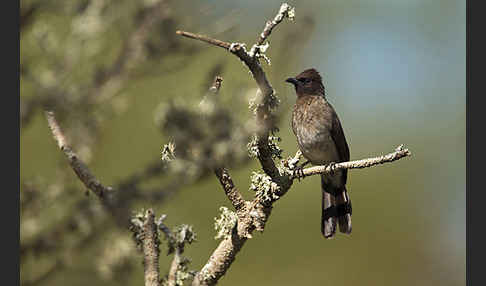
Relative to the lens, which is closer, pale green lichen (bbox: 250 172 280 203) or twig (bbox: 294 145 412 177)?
twig (bbox: 294 145 412 177)

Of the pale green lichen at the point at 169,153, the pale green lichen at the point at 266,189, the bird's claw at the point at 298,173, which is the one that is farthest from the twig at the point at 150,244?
the bird's claw at the point at 298,173

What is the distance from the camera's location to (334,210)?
538 cm

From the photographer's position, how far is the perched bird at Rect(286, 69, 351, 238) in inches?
209

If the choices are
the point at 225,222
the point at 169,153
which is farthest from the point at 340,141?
the point at 169,153

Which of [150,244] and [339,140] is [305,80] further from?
[150,244]

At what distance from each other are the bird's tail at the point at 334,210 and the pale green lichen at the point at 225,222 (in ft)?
8.36

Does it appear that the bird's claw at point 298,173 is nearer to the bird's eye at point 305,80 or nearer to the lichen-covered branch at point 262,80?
the lichen-covered branch at point 262,80

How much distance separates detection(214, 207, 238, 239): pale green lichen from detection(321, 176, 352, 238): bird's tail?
8.36 ft

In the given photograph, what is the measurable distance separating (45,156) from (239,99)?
8.28 ft

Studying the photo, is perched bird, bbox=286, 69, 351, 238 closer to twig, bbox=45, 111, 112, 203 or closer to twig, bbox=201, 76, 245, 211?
twig, bbox=201, 76, 245, 211

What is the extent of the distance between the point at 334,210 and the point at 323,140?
21.4 inches

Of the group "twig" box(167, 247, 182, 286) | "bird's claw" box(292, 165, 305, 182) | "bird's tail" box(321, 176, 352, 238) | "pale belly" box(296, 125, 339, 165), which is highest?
"pale belly" box(296, 125, 339, 165)

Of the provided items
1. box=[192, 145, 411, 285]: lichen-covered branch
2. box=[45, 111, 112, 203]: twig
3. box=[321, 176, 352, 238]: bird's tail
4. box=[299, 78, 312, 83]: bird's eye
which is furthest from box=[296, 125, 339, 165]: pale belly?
box=[45, 111, 112, 203]: twig

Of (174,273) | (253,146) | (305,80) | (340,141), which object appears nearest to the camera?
(253,146)
